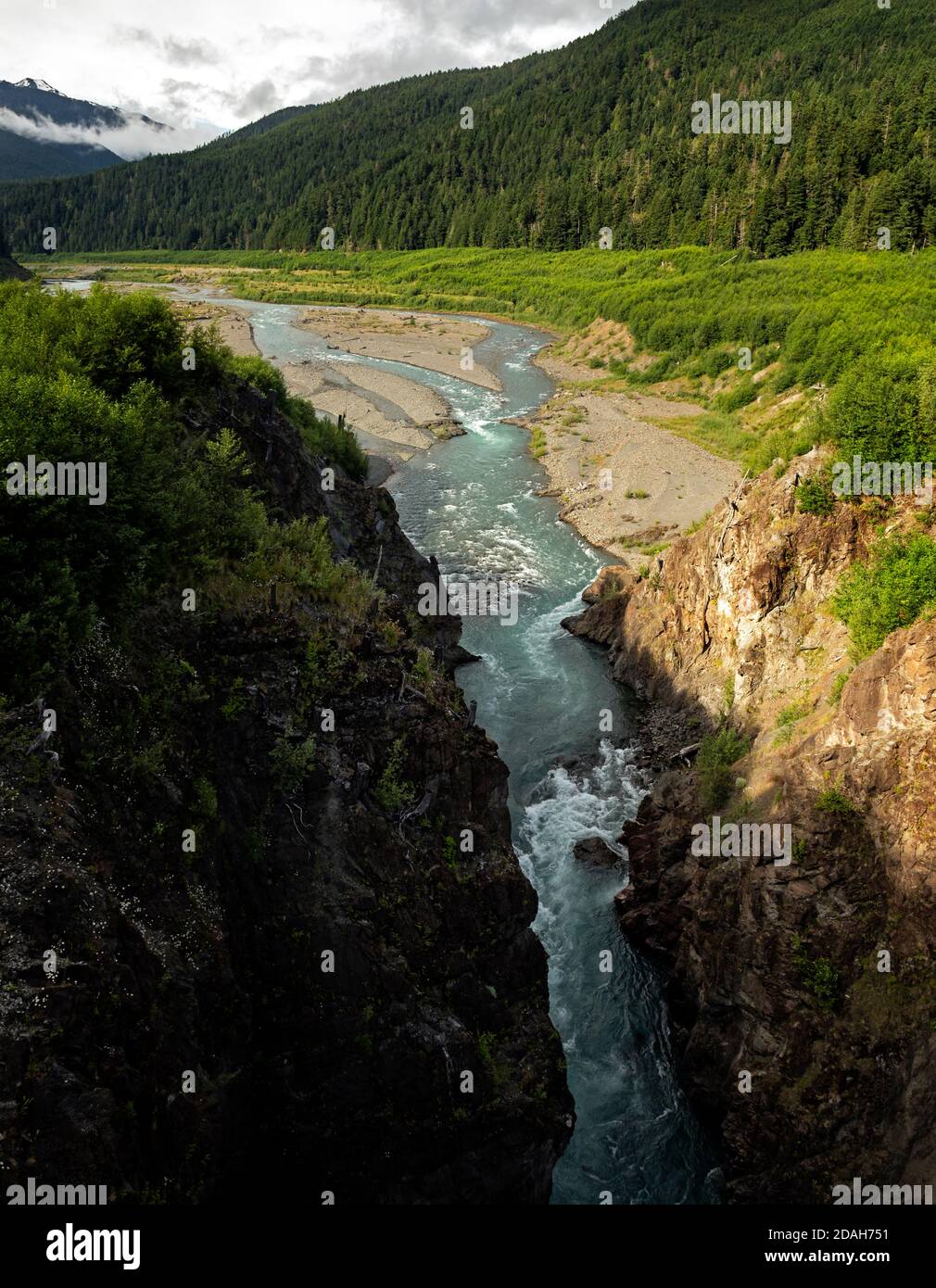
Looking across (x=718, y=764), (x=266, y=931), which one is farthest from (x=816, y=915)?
(x=266, y=931)

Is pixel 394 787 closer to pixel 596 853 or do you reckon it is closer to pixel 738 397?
pixel 596 853

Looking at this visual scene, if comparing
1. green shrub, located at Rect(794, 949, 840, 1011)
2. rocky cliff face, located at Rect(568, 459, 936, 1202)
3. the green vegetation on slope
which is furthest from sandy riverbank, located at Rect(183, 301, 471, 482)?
green shrub, located at Rect(794, 949, 840, 1011)

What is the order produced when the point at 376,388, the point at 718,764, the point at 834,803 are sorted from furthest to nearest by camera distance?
the point at 376,388 < the point at 718,764 < the point at 834,803

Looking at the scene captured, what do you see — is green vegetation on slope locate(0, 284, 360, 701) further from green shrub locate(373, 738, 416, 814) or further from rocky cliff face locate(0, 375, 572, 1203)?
green shrub locate(373, 738, 416, 814)

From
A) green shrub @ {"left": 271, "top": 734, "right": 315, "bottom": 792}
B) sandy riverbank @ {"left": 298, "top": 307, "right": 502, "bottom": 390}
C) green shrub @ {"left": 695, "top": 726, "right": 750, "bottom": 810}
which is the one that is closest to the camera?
green shrub @ {"left": 271, "top": 734, "right": 315, "bottom": 792}

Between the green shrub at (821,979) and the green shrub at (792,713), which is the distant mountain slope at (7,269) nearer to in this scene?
the green shrub at (792,713)
